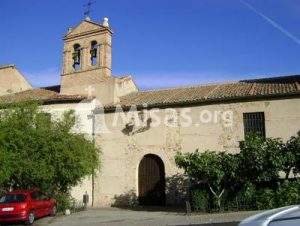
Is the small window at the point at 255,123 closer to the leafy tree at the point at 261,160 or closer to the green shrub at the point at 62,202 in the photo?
the leafy tree at the point at 261,160

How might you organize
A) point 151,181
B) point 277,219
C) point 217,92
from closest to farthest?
point 277,219 < point 151,181 < point 217,92

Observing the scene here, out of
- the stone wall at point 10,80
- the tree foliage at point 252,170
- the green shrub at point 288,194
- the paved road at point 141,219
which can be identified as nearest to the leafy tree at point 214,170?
the tree foliage at point 252,170

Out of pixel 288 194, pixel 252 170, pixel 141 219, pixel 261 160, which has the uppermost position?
pixel 261 160

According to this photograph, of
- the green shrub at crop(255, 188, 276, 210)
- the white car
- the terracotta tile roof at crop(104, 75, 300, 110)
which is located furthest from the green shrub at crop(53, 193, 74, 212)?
the white car

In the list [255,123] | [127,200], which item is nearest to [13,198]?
[127,200]

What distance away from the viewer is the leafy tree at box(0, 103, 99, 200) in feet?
72.3

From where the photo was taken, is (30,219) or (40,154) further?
(40,154)

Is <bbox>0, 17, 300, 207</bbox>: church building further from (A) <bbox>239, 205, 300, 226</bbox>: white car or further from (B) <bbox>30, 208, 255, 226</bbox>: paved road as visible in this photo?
(A) <bbox>239, 205, 300, 226</bbox>: white car

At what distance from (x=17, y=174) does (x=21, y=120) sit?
9.49 ft

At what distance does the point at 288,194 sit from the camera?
1806 cm

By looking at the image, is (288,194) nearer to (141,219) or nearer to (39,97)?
(141,219)

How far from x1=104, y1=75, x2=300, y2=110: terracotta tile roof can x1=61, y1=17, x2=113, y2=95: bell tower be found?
250 cm

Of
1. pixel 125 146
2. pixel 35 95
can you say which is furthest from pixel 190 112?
pixel 35 95

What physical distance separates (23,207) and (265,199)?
31.6ft
